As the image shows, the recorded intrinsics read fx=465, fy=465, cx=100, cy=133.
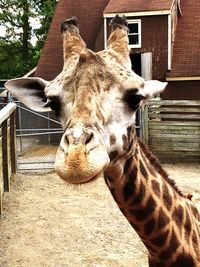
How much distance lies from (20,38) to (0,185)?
20.1m

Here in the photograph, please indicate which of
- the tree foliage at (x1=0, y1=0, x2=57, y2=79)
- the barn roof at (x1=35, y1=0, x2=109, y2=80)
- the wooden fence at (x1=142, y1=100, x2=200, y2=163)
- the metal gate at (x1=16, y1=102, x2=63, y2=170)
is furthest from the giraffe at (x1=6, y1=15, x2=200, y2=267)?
the tree foliage at (x1=0, y1=0, x2=57, y2=79)

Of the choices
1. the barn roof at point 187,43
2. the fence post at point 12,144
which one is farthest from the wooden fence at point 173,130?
the barn roof at point 187,43

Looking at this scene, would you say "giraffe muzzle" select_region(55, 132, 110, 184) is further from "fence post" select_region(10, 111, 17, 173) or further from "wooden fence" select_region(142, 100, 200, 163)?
"wooden fence" select_region(142, 100, 200, 163)

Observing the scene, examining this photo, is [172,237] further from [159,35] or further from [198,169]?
[159,35]

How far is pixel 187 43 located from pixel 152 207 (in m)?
14.3

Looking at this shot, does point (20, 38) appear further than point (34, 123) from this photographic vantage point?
Yes

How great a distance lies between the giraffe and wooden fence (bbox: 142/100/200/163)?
25.7 feet

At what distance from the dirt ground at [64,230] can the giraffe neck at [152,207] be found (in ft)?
4.00

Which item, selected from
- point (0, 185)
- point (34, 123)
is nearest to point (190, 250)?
point (0, 185)

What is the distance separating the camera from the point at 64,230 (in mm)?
6602

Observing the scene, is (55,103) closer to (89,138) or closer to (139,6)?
(89,138)

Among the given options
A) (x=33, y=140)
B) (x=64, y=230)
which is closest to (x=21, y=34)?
(x=33, y=140)

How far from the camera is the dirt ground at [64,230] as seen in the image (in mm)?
5688

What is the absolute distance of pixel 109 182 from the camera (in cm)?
296
